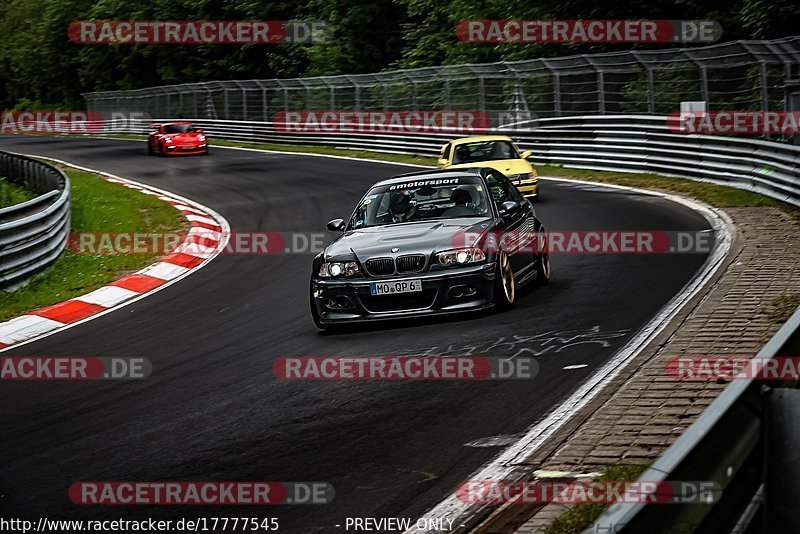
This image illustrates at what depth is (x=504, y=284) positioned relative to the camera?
10.4 m

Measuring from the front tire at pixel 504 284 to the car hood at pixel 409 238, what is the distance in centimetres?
34

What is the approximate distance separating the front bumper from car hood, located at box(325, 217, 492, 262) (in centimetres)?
25

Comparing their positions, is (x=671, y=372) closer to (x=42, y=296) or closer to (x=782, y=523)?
(x=782, y=523)

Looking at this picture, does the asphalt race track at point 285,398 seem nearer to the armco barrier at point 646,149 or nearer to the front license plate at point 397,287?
the front license plate at point 397,287

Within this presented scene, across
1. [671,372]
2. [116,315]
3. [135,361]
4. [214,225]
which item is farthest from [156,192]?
[671,372]

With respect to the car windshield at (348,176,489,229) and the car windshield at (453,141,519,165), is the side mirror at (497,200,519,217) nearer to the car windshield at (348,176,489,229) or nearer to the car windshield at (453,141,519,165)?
the car windshield at (348,176,489,229)

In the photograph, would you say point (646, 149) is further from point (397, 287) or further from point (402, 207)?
point (397, 287)

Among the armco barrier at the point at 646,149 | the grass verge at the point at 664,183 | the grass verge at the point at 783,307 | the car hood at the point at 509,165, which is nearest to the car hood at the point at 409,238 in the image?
the grass verge at the point at 783,307

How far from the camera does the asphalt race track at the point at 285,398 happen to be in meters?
5.95

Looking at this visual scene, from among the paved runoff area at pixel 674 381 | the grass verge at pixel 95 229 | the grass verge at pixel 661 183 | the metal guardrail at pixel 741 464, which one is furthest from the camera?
the grass verge at pixel 661 183

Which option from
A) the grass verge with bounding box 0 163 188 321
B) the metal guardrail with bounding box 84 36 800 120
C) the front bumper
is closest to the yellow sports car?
the metal guardrail with bounding box 84 36 800 120

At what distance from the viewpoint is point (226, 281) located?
14.3 meters

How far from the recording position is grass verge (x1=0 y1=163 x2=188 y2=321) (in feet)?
46.4

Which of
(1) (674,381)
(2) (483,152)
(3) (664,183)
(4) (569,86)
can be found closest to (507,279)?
(1) (674,381)
